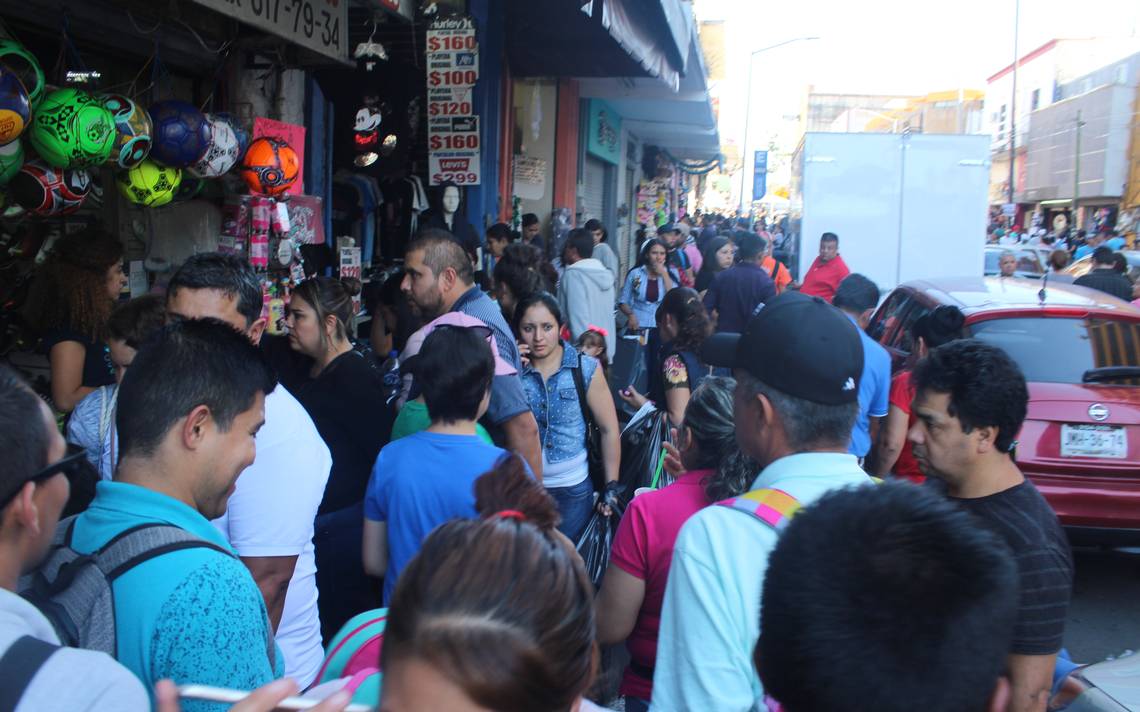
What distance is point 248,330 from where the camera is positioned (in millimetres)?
3258

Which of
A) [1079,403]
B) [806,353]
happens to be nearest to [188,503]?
[806,353]

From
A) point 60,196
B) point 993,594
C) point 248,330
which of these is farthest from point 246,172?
point 993,594

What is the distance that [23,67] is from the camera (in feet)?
11.9

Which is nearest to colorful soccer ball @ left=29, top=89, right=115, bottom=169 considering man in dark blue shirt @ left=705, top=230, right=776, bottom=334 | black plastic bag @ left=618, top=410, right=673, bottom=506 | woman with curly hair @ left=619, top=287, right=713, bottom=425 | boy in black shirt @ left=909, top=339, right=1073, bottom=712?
black plastic bag @ left=618, top=410, right=673, bottom=506

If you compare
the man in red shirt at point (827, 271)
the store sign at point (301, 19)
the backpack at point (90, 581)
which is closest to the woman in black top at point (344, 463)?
the store sign at point (301, 19)

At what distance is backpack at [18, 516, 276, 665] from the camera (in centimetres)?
153

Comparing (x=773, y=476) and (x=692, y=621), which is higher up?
(x=773, y=476)

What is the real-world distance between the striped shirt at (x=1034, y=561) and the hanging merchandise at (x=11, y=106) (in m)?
3.57

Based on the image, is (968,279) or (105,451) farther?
(968,279)

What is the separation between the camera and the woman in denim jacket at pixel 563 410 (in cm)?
461

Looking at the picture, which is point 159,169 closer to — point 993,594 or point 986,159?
point 993,594

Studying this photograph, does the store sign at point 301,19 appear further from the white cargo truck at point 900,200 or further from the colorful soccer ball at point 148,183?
the white cargo truck at point 900,200

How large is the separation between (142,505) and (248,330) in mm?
1530

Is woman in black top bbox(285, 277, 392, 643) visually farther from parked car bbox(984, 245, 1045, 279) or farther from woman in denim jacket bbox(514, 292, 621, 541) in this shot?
parked car bbox(984, 245, 1045, 279)
